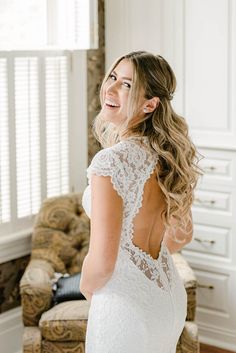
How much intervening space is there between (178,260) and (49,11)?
1603mm

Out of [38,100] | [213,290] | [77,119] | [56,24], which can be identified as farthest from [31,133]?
[213,290]

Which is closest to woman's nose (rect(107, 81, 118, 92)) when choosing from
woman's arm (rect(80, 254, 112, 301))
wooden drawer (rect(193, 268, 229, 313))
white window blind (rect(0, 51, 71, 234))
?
woman's arm (rect(80, 254, 112, 301))

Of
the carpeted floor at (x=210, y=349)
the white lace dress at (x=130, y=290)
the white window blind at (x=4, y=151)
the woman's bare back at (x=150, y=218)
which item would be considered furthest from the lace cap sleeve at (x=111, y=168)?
the carpeted floor at (x=210, y=349)

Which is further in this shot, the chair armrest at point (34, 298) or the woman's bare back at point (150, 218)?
the chair armrest at point (34, 298)

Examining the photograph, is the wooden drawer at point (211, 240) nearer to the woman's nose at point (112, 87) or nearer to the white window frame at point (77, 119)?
the white window frame at point (77, 119)

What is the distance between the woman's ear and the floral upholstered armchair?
1.58 meters

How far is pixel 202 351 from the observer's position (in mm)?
4340

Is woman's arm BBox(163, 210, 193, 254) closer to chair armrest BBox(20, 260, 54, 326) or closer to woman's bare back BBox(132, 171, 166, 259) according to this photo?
woman's bare back BBox(132, 171, 166, 259)

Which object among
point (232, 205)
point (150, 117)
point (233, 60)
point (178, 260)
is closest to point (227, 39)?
point (233, 60)

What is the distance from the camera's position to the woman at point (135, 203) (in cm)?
211

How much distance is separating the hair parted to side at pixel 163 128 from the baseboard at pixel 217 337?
2291mm

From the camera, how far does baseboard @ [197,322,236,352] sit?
4.36m

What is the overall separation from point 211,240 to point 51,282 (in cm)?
109

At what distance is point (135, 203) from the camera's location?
2.15m
